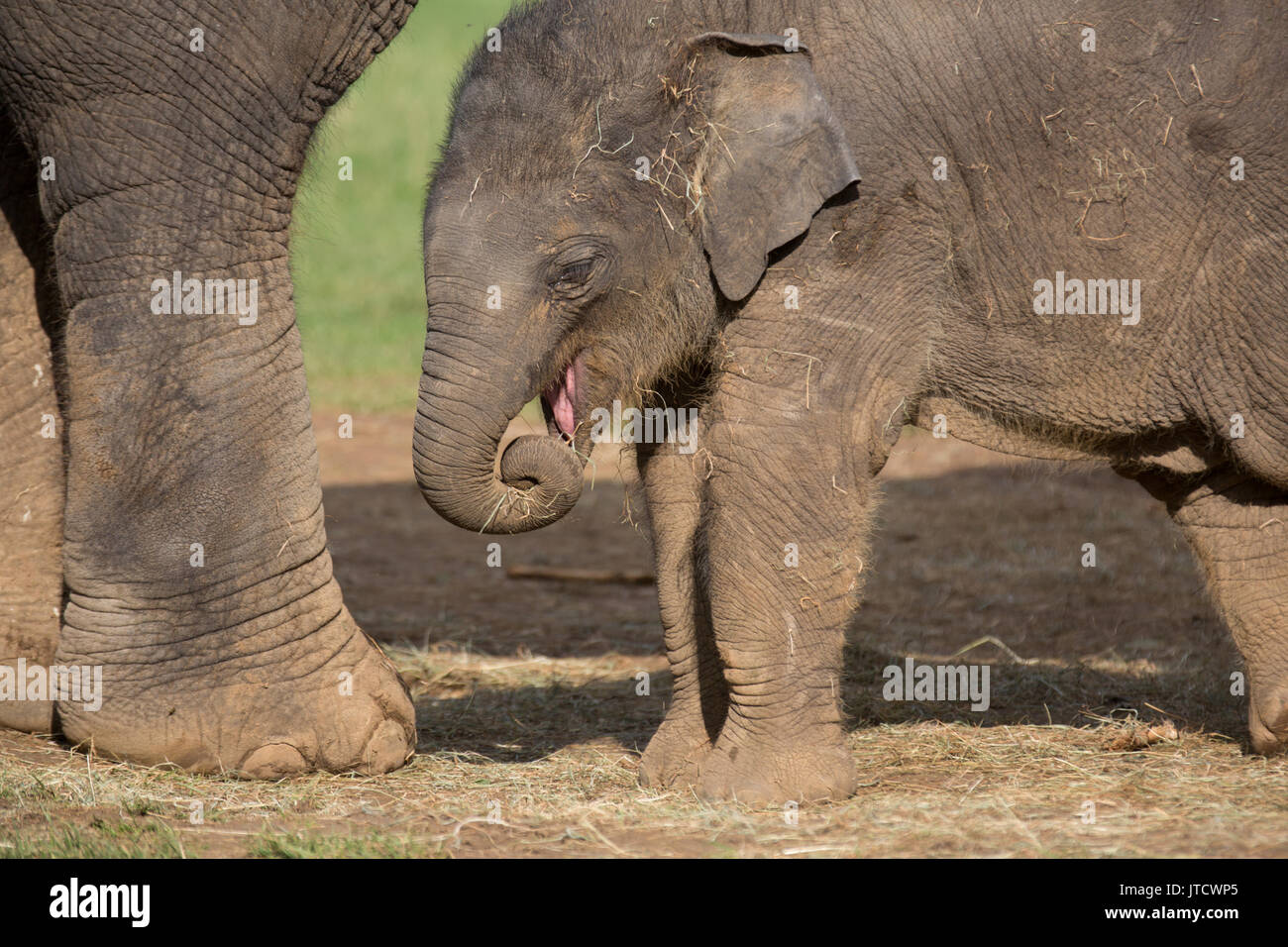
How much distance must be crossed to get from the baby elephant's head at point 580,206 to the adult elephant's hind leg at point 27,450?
160 centimetres

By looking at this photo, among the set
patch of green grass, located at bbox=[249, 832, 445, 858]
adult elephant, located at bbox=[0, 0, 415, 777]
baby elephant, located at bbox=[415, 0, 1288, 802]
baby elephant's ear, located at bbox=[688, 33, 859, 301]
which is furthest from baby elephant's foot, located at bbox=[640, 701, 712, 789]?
baby elephant's ear, located at bbox=[688, 33, 859, 301]

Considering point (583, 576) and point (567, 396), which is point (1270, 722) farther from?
point (583, 576)

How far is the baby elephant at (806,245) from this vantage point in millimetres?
4305

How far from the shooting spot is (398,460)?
1055cm

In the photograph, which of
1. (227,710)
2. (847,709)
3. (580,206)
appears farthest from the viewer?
(847,709)

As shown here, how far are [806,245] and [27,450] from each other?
2.63 meters

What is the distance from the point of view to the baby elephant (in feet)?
14.1

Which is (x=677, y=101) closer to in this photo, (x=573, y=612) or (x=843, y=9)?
(x=843, y=9)

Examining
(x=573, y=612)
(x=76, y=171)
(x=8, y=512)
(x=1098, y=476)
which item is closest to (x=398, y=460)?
(x=573, y=612)

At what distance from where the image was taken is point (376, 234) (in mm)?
18953

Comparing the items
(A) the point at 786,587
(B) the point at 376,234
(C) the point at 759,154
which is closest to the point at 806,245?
(C) the point at 759,154

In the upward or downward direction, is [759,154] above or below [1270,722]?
above

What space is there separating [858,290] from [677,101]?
691 millimetres

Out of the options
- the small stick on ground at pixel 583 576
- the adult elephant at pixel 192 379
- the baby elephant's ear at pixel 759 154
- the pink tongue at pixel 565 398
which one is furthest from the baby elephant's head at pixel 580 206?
the small stick on ground at pixel 583 576
